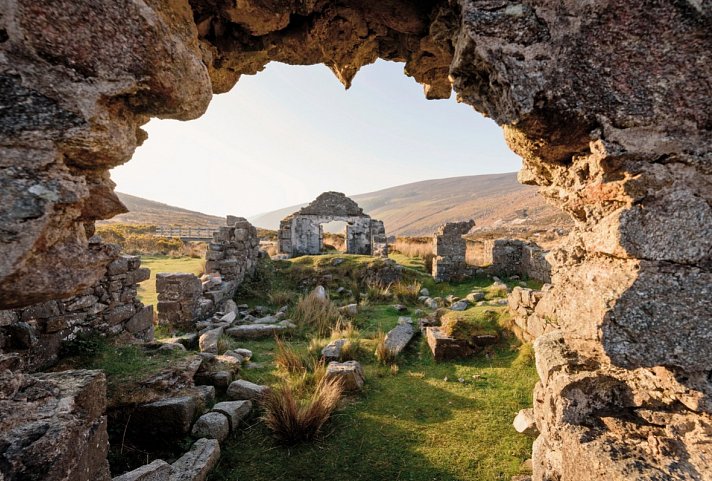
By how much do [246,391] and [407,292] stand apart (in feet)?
19.5

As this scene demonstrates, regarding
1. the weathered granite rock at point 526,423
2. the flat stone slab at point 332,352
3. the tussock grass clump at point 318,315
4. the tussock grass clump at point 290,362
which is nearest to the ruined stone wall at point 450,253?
the tussock grass clump at point 318,315

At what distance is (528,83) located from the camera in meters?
1.84

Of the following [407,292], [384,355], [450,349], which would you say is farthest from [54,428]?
[407,292]

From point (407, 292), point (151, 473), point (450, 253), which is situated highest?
point (450, 253)

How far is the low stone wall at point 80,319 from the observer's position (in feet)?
11.6

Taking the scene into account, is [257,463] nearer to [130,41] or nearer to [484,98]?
[130,41]

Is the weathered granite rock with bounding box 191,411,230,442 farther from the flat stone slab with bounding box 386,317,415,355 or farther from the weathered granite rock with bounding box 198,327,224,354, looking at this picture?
the flat stone slab with bounding box 386,317,415,355

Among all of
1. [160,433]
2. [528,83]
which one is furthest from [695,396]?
[160,433]

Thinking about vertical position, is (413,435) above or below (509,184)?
below

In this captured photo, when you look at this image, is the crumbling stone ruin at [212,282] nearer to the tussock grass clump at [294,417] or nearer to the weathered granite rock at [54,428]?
the tussock grass clump at [294,417]

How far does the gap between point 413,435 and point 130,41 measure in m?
3.82

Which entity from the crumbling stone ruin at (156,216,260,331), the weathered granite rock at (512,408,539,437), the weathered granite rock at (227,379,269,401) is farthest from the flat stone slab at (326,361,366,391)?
the crumbling stone ruin at (156,216,260,331)

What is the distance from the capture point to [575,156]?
2105 mm

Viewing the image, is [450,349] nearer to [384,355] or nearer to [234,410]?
[384,355]
